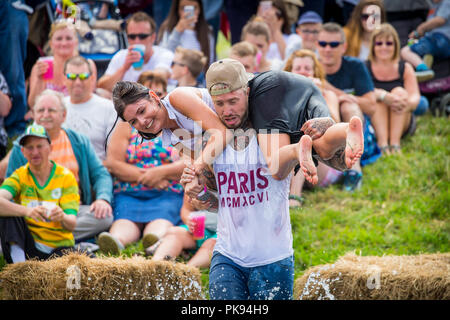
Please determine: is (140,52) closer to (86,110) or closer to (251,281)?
(86,110)

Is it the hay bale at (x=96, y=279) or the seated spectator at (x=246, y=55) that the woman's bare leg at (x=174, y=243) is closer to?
the hay bale at (x=96, y=279)

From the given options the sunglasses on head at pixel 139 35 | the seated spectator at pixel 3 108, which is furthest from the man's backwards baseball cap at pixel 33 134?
the sunglasses on head at pixel 139 35

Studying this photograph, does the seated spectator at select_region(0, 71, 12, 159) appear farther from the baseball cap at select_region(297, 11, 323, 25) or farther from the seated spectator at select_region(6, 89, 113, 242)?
the baseball cap at select_region(297, 11, 323, 25)

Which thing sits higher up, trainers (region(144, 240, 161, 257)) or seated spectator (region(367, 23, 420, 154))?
seated spectator (region(367, 23, 420, 154))

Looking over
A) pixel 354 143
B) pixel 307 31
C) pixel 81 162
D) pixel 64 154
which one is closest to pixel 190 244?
pixel 81 162

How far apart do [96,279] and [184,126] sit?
1359 mm

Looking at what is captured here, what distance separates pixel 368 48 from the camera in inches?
335

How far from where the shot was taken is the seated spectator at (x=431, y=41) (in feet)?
29.0

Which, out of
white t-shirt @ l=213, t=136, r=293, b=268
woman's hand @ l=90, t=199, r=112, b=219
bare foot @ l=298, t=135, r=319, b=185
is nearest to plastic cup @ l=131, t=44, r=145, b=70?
woman's hand @ l=90, t=199, r=112, b=219

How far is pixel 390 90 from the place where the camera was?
8.04 m

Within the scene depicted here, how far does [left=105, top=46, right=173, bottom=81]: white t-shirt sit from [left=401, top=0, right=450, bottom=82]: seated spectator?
342 cm

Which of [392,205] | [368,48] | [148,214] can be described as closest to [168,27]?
[368,48]

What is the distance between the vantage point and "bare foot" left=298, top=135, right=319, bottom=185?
3393mm

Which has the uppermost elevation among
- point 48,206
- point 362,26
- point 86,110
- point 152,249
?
point 362,26
